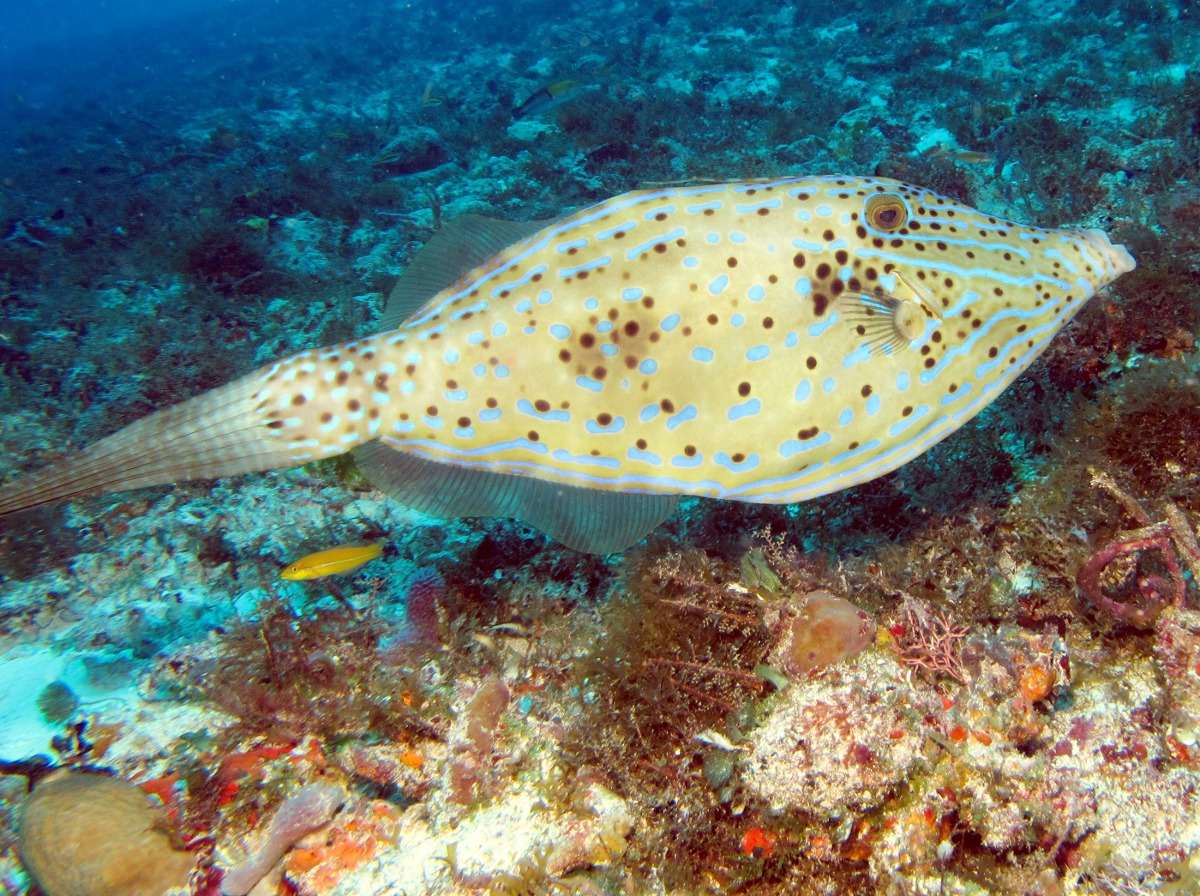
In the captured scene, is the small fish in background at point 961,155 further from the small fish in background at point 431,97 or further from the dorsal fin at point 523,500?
the small fish in background at point 431,97

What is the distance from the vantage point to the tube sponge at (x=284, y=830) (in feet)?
9.78

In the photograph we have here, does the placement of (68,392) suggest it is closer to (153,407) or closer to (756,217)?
(153,407)

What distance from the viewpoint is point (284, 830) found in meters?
3.02

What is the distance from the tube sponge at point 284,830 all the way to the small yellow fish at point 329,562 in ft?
4.06

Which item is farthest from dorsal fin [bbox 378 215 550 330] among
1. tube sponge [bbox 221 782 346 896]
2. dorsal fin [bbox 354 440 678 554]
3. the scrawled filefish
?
tube sponge [bbox 221 782 346 896]

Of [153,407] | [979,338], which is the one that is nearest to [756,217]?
[979,338]

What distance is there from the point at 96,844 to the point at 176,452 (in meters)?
2.14

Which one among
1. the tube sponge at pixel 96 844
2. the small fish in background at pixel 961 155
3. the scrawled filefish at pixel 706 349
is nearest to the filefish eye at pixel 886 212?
the scrawled filefish at pixel 706 349

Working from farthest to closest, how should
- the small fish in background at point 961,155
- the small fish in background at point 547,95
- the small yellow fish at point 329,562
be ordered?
the small fish in background at point 547,95
the small fish in background at point 961,155
the small yellow fish at point 329,562

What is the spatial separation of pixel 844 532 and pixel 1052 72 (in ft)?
39.2

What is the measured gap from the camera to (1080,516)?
10.4ft

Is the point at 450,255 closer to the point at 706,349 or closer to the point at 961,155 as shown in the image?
the point at 706,349

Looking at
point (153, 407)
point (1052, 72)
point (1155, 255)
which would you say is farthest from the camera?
point (1052, 72)

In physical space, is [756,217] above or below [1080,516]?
above
